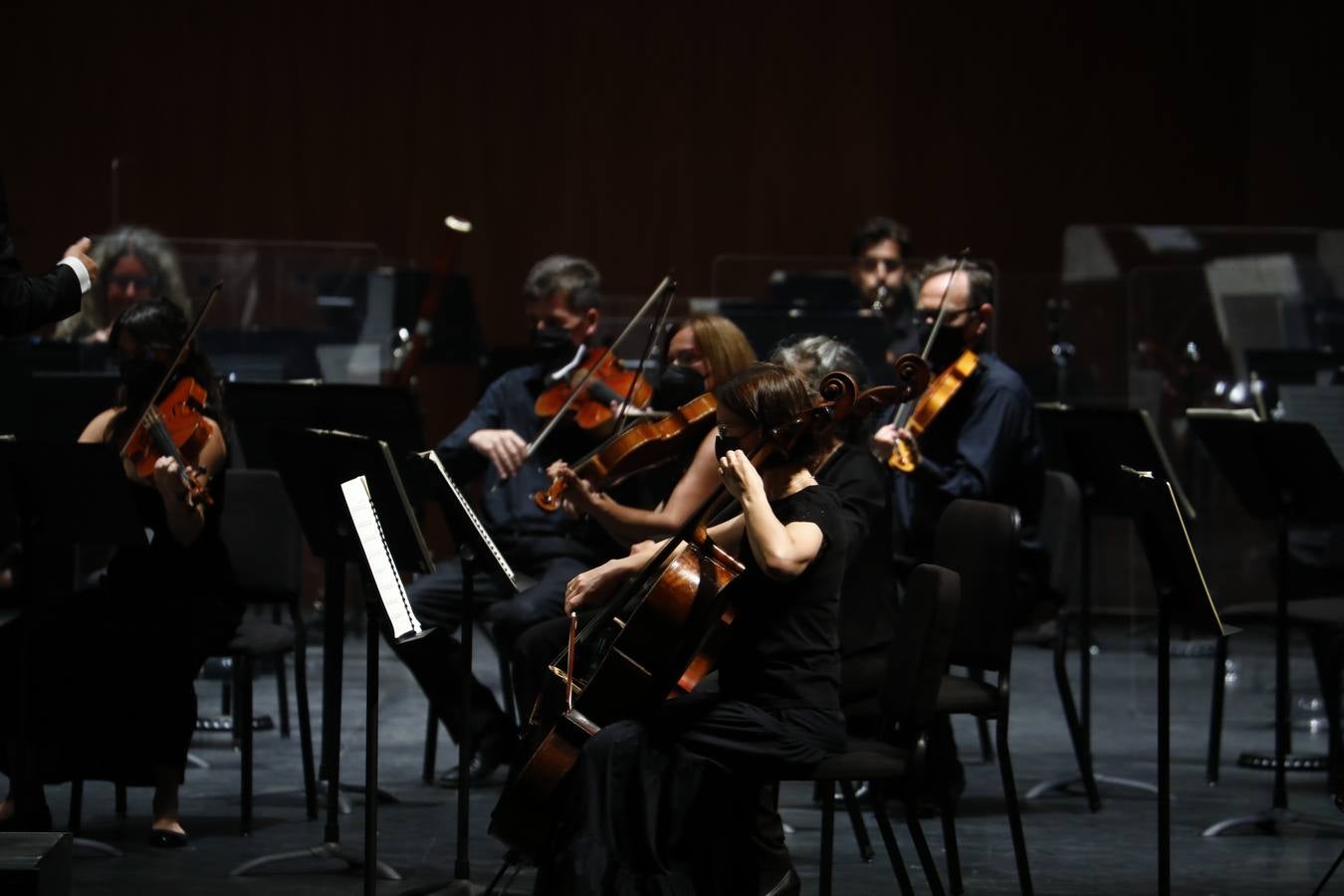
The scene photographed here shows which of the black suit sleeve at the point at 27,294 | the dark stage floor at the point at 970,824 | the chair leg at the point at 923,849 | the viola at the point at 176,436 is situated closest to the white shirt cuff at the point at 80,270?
the black suit sleeve at the point at 27,294

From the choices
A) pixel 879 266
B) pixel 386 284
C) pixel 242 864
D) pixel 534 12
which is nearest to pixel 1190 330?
pixel 879 266

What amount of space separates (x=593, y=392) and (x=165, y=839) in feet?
4.83

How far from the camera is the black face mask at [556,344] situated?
502cm

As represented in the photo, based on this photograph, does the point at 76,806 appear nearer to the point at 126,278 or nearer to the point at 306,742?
the point at 306,742

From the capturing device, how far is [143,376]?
4.29 m

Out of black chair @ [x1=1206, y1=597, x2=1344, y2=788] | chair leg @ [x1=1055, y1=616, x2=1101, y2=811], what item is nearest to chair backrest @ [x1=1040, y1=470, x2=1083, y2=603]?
chair leg @ [x1=1055, y1=616, x2=1101, y2=811]

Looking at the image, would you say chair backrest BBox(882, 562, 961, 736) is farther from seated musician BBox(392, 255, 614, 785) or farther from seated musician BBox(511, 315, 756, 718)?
seated musician BBox(392, 255, 614, 785)

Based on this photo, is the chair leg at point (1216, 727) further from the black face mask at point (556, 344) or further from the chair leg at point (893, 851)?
the black face mask at point (556, 344)

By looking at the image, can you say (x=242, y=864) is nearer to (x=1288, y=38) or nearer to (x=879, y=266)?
(x=879, y=266)

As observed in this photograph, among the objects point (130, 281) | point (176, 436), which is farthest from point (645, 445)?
point (130, 281)

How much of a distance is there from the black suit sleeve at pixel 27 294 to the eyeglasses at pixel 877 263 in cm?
320

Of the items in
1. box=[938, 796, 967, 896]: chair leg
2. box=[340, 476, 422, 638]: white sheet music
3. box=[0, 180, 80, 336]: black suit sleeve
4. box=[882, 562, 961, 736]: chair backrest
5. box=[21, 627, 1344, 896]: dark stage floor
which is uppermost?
box=[0, 180, 80, 336]: black suit sleeve

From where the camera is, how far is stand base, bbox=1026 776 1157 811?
15.6 ft

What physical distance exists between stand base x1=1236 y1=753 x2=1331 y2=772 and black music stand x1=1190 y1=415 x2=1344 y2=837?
459 millimetres
